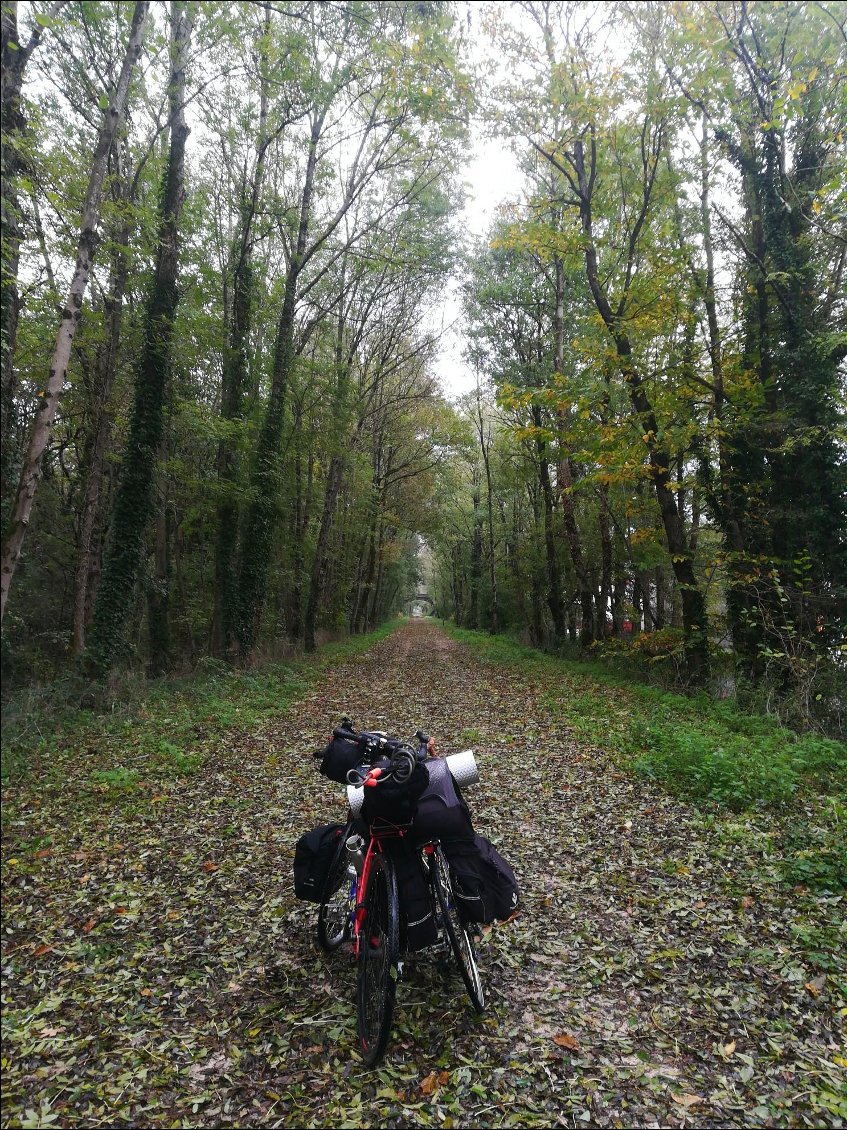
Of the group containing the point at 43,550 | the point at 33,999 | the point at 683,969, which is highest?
the point at 43,550

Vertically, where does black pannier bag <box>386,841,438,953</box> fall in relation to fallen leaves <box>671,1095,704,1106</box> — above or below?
above

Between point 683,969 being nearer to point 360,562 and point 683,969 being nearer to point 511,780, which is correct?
point 511,780

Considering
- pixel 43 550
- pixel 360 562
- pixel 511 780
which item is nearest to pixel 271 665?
pixel 43 550

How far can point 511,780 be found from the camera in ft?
22.7

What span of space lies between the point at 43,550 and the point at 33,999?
594 inches

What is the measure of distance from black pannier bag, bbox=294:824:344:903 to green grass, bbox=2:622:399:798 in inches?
137

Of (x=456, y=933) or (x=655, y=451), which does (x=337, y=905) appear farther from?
(x=655, y=451)

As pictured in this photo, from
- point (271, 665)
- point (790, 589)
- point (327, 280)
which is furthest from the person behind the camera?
point (327, 280)

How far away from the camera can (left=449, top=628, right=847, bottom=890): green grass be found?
472 cm

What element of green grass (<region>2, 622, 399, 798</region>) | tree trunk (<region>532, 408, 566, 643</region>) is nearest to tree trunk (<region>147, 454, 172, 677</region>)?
green grass (<region>2, 622, 399, 798</region>)

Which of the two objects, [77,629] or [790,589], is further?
[77,629]

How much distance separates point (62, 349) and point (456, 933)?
6854 mm

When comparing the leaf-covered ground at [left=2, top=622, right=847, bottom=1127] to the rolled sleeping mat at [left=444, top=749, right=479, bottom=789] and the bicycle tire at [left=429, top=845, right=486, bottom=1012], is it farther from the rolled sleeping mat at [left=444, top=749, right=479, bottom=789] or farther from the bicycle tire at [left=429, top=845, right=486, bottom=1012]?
the rolled sleeping mat at [left=444, top=749, right=479, bottom=789]

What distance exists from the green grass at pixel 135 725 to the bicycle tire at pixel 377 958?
13.7 ft
